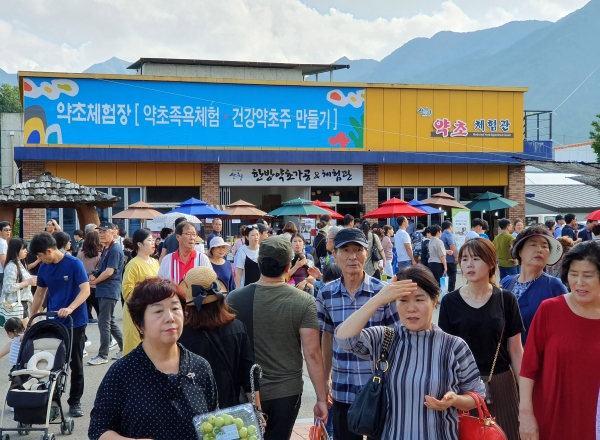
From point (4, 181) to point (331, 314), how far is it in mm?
46196

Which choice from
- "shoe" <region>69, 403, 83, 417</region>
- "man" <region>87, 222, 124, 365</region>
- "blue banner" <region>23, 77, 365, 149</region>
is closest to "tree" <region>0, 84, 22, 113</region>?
A: "blue banner" <region>23, 77, 365, 149</region>

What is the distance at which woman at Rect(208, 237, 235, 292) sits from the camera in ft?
27.8

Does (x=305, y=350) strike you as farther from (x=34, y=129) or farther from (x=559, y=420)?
(x=34, y=129)

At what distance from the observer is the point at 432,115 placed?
30125mm

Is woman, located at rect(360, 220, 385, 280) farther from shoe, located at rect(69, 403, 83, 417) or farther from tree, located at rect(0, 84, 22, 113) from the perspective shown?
tree, located at rect(0, 84, 22, 113)

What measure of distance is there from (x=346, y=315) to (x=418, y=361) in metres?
1.06

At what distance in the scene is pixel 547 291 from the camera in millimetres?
5152

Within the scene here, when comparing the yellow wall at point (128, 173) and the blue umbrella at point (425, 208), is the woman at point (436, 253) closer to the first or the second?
the blue umbrella at point (425, 208)

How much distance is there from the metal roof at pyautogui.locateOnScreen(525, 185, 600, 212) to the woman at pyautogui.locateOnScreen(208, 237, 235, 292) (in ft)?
106

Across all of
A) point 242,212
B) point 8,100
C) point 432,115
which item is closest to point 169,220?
point 242,212

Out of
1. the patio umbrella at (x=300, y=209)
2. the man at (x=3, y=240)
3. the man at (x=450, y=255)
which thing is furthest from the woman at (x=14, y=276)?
the patio umbrella at (x=300, y=209)

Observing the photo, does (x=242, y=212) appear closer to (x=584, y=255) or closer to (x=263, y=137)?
(x=263, y=137)

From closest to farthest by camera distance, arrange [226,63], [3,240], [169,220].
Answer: [3,240] < [169,220] < [226,63]

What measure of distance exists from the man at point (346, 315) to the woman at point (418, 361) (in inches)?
28.2
